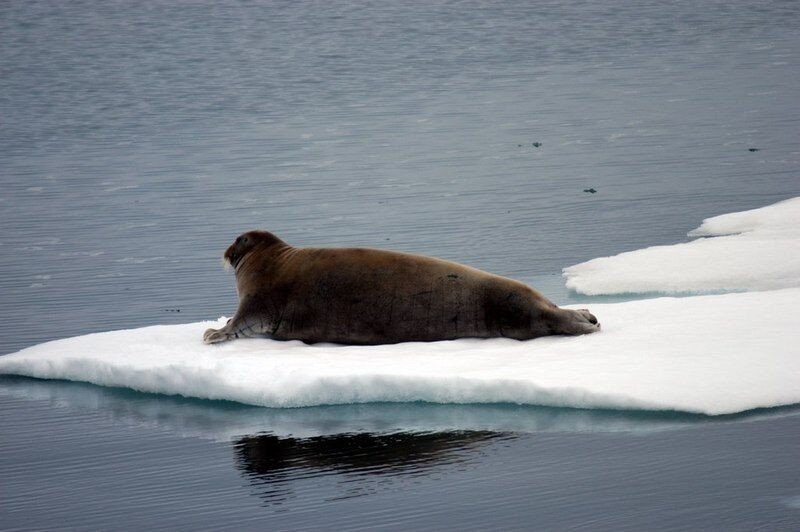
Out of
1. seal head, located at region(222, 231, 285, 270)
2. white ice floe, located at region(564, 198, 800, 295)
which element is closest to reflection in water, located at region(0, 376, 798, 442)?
seal head, located at region(222, 231, 285, 270)

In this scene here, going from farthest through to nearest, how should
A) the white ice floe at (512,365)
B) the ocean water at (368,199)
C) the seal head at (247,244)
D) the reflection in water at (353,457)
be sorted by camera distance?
the seal head at (247,244) < the white ice floe at (512,365) < the reflection in water at (353,457) < the ocean water at (368,199)

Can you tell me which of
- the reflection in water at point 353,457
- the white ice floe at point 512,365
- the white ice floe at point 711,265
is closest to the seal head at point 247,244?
the white ice floe at point 512,365

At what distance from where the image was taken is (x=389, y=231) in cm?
1366

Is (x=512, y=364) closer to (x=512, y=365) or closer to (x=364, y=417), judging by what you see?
(x=512, y=365)

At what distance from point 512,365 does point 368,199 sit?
788 cm

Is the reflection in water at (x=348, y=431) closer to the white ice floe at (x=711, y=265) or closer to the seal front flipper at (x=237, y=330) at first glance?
the seal front flipper at (x=237, y=330)

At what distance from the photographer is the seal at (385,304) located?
862cm

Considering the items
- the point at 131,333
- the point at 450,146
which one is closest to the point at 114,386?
the point at 131,333

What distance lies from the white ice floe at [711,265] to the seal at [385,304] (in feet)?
6.06

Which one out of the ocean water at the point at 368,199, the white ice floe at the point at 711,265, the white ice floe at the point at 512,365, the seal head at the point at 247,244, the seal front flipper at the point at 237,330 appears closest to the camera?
the ocean water at the point at 368,199

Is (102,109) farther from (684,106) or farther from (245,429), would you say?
(245,429)

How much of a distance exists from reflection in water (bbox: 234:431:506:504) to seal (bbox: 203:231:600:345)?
4.74 feet

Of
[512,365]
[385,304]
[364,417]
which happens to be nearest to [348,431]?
[364,417]

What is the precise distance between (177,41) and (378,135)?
621 inches
